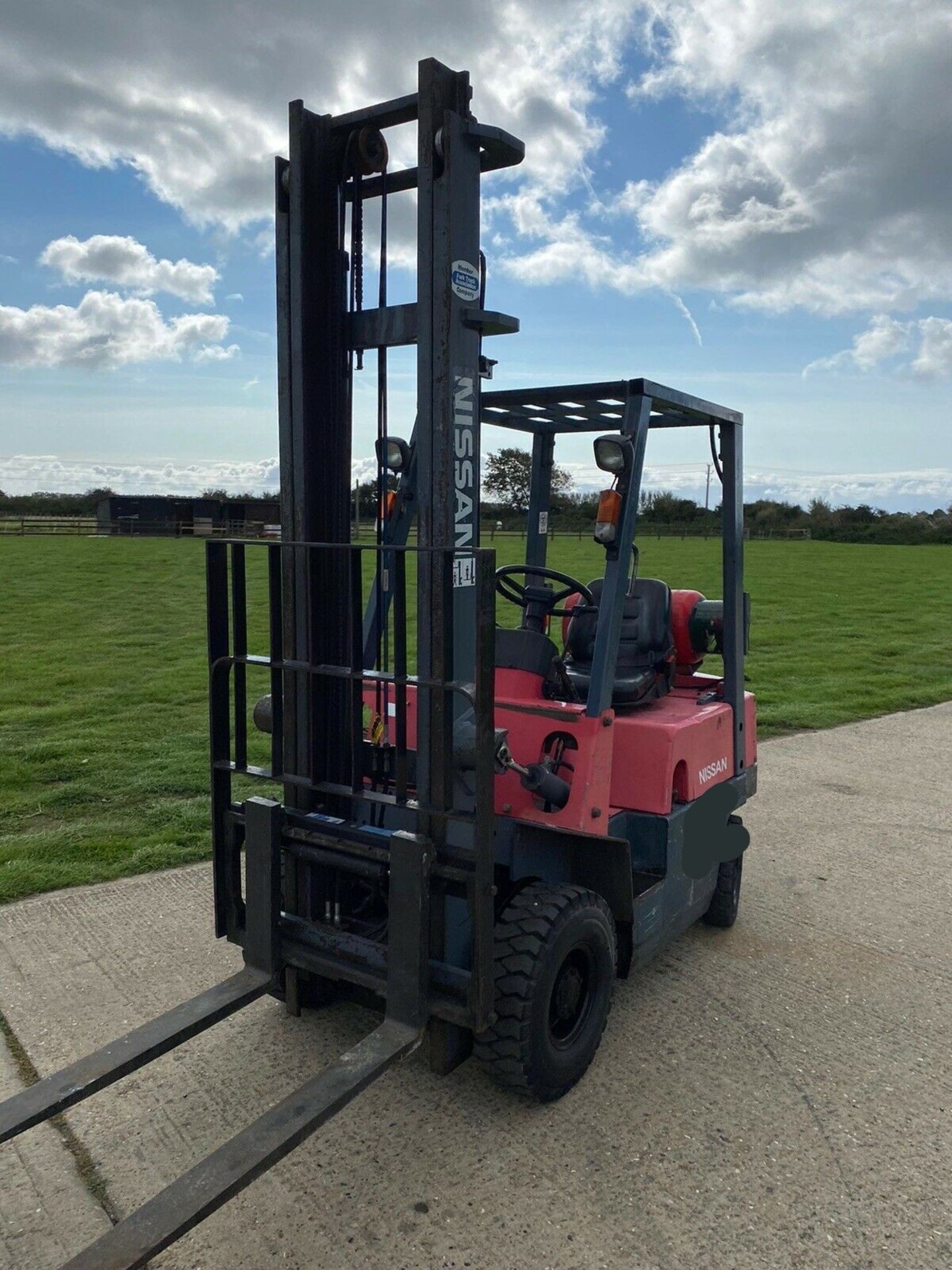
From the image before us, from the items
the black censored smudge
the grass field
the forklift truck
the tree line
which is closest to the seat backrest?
the forklift truck

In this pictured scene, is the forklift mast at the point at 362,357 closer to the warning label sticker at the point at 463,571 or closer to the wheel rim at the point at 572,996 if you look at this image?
the warning label sticker at the point at 463,571

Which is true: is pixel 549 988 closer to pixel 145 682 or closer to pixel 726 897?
pixel 726 897

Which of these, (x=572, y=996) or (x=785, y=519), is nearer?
(x=572, y=996)

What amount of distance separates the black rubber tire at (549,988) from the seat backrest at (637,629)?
51.3 inches

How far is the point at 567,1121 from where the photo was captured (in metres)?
3.30

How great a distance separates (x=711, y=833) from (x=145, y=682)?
860cm

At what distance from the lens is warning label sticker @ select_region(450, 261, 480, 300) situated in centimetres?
317

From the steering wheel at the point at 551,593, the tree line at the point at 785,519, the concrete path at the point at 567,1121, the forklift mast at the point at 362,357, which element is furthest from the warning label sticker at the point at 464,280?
the tree line at the point at 785,519

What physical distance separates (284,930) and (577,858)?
1.16 meters

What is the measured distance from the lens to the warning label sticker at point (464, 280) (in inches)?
125

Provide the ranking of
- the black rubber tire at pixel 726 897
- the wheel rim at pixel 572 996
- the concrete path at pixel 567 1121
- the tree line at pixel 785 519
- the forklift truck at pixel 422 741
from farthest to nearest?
the tree line at pixel 785 519 → the black rubber tire at pixel 726 897 → the wheel rim at pixel 572 996 → the forklift truck at pixel 422 741 → the concrete path at pixel 567 1121

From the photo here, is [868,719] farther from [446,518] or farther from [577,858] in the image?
[446,518]

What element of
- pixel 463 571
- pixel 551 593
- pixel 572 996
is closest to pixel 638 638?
pixel 551 593

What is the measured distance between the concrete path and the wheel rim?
211 millimetres
